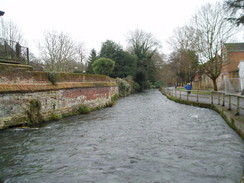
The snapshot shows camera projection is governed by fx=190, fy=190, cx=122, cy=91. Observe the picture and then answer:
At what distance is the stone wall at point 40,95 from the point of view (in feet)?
28.1

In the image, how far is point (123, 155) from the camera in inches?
220

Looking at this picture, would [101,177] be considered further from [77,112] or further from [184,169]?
[77,112]

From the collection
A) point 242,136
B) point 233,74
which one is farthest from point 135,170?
point 233,74

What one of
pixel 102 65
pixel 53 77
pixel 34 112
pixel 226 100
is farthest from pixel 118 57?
pixel 34 112

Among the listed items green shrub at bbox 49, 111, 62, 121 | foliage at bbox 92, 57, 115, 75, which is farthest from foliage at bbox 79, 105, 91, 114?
foliage at bbox 92, 57, 115, 75

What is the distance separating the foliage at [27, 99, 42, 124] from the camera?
31.0ft

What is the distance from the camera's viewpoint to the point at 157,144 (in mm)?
6508

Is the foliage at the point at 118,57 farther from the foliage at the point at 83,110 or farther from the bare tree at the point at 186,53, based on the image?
the foliage at the point at 83,110

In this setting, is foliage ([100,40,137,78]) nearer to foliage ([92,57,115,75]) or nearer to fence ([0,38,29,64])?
foliage ([92,57,115,75])

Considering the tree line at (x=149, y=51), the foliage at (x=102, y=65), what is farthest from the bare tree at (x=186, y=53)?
the foliage at (x=102, y=65)

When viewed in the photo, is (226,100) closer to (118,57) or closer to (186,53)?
(186,53)

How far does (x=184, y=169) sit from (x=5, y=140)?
6293 mm

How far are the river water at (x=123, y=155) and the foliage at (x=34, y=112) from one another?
111 centimetres

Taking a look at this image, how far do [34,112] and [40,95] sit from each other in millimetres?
1031
